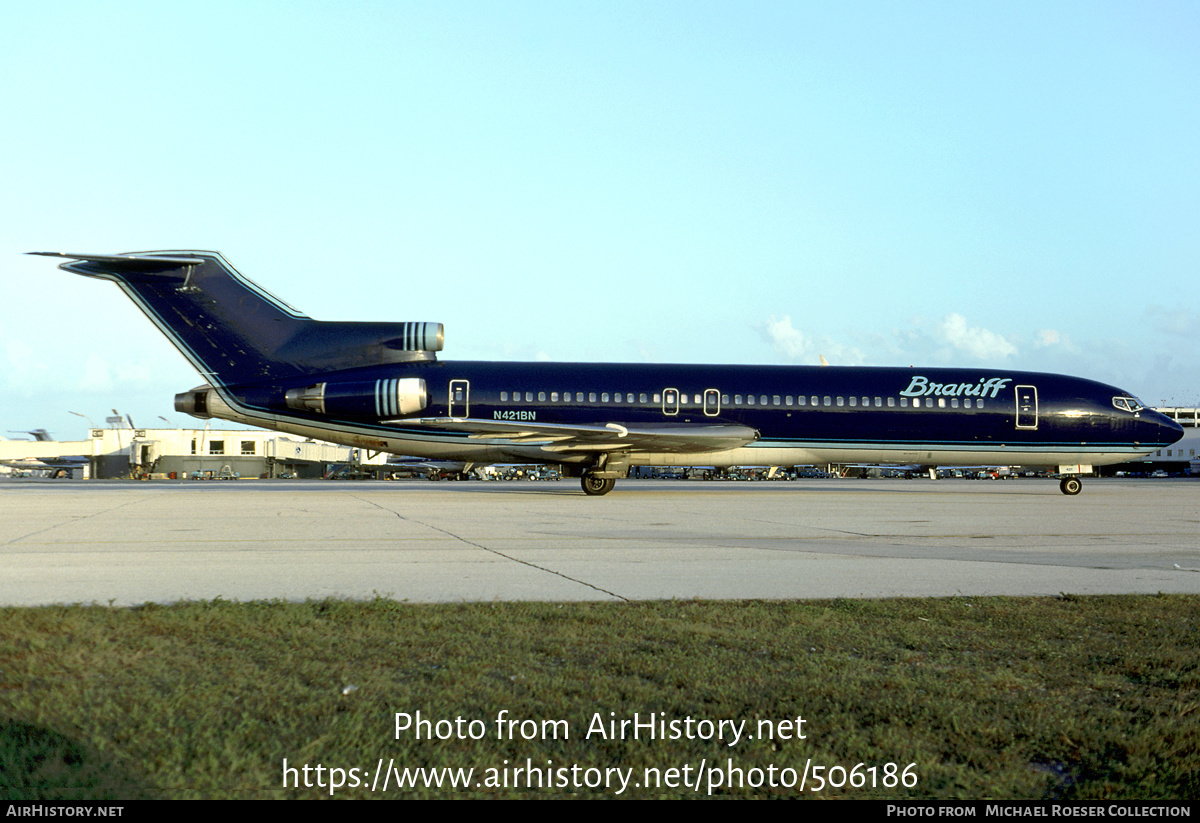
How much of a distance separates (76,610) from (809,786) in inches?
223

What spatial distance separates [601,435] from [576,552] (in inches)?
535

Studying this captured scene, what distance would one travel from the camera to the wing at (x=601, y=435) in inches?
982

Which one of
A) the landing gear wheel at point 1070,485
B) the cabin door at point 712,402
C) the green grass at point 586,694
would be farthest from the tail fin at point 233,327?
the landing gear wheel at point 1070,485

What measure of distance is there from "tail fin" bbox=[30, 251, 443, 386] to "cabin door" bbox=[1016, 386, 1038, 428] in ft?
59.9

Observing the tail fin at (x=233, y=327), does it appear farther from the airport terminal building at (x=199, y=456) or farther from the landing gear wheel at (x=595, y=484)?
the airport terminal building at (x=199, y=456)

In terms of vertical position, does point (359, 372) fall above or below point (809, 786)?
above

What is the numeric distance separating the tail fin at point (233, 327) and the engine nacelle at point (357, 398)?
36.3 inches

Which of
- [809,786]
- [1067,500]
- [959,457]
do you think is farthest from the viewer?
[959,457]

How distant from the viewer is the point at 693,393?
26406 mm

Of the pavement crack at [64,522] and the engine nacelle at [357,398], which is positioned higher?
the engine nacelle at [357,398]

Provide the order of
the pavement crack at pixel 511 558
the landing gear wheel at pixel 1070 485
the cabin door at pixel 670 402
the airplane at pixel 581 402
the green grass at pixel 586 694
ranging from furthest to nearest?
1. the landing gear wheel at pixel 1070 485
2. the cabin door at pixel 670 402
3. the airplane at pixel 581 402
4. the pavement crack at pixel 511 558
5. the green grass at pixel 586 694

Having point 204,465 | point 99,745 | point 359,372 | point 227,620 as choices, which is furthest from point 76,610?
point 204,465
